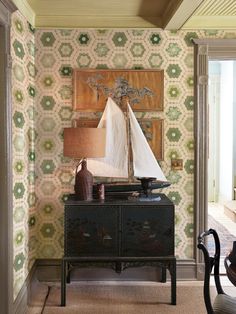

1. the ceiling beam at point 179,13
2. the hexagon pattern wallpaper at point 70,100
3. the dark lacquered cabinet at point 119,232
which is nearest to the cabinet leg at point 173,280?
the dark lacquered cabinet at point 119,232

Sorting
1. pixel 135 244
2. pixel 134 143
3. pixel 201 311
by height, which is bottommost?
pixel 201 311

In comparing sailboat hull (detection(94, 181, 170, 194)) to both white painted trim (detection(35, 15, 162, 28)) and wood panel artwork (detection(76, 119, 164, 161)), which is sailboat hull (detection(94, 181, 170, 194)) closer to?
wood panel artwork (detection(76, 119, 164, 161))

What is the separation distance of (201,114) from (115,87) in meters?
0.82

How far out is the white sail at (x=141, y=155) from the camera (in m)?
3.50

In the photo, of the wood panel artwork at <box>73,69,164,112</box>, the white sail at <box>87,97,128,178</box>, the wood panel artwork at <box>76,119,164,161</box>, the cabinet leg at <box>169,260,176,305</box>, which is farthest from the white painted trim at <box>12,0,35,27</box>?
the cabinet leg at <box>169,260,176,305</box>

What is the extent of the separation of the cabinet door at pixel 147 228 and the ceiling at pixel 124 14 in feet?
5.12

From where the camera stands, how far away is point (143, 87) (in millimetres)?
3654

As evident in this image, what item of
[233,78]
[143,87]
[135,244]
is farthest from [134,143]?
[233,78]

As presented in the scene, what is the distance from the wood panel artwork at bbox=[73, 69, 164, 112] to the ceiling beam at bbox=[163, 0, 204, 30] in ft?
1.39

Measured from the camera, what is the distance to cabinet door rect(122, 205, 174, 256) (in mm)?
3199

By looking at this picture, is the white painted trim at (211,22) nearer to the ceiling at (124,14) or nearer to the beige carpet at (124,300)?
the ceiling at (124,14)

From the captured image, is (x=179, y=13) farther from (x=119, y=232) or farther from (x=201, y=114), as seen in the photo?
(x=119, y=232)

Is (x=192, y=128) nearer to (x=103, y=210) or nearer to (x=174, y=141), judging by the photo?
(x=174, y=141)

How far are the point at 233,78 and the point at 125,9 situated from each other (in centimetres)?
424
